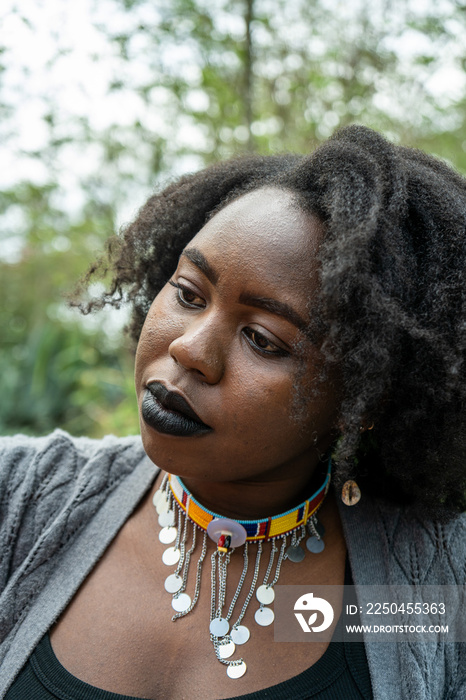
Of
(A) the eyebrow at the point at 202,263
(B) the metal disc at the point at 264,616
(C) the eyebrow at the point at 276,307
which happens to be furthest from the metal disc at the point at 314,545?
(A) the eyebrow at the point at 202,263

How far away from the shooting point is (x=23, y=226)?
7367 millimetres

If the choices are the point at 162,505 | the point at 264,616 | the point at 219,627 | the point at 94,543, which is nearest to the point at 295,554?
the point at 264,616

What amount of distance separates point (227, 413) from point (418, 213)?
2.33ft

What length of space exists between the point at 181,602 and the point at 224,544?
188 millimetres

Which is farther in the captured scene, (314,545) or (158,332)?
(314,545)

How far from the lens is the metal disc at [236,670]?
5.03 ft

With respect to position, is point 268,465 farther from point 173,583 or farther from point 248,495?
point 173,583

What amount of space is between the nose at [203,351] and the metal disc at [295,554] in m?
0.62

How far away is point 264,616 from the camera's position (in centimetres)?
167

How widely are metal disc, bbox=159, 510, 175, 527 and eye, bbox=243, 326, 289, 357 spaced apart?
0.62 m

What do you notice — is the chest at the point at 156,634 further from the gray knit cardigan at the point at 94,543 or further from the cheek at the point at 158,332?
the cheek at the point at 158,332

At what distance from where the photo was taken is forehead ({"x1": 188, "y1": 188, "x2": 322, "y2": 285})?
4.84 ft

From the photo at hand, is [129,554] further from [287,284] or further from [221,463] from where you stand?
[287,284]

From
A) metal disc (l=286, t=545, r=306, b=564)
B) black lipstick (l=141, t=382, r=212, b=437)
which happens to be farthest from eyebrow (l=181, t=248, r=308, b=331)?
metal disc (l=286, t=545, r=306, b=564)
